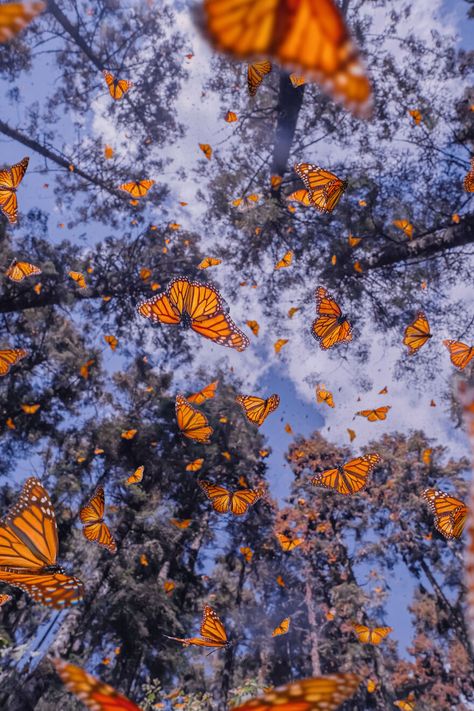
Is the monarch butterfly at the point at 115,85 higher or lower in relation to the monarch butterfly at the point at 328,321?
higher

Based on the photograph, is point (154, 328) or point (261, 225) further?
point (154, 328)

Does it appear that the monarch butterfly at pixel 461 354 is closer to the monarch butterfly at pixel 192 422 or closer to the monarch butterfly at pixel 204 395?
the monarch butterfly at pixel 192 422

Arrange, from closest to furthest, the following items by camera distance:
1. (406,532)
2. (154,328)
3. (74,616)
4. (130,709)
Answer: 1. (130,709)
2. (74,616)
3. (154,328)
4. (406,532)

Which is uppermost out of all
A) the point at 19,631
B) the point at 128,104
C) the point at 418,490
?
the point at 128,104

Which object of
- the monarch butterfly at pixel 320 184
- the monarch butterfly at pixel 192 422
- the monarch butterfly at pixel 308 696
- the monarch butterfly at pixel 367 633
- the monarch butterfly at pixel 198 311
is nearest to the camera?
the monarch butterfly at pixel 308 696

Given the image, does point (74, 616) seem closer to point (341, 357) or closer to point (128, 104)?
point (341, 357)

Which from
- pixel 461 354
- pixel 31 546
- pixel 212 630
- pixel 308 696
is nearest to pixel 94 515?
pixel 212 630

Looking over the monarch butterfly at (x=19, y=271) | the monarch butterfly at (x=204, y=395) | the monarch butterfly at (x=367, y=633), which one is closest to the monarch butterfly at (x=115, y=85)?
the monarch butterfly at (x=19, y=271)

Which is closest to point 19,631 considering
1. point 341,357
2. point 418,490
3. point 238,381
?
point 238,381
